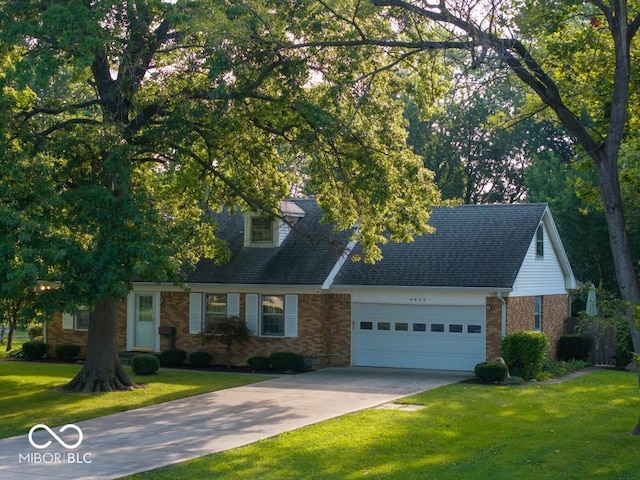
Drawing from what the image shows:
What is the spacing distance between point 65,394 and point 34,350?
1024 cm

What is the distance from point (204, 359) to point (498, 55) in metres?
17.0

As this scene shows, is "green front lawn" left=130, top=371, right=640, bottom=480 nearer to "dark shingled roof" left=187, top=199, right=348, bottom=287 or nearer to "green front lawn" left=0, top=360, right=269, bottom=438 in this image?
"green front lawn" left=0, top=360, right=269, bottom=438

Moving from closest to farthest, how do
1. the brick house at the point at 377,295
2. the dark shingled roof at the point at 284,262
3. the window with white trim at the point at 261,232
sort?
1. the brick house at the point at 377,295
2. the dark shingled roof at the point at 284,262
3. the window with white trim at the point at 261,232

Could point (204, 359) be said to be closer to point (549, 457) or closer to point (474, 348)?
point (474, 348)

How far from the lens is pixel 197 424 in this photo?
Answer: 57.2 feet

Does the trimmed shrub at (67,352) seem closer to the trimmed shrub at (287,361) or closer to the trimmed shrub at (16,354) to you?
the trimmed shrub at (16,354)

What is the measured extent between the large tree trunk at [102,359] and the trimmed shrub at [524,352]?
34.5 ft

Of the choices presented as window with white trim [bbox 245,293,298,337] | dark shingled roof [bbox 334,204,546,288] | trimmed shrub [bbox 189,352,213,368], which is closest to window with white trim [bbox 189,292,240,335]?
window with white trim [bbox 245,293,298,337]

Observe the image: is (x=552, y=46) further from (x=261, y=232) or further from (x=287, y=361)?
(x=261, y=232)

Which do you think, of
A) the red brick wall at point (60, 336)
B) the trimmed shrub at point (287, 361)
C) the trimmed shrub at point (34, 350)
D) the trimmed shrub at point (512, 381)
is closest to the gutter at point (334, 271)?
the trimmed shrub at point (287, 361)

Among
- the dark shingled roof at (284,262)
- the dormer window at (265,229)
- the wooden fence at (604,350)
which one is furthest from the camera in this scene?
the dormer window at (265,229)

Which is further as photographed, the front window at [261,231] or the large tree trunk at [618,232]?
the front window at [261,231]

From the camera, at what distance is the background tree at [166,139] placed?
690 inches

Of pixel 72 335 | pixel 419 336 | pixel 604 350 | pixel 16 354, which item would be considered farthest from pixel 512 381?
pixel 16 354
